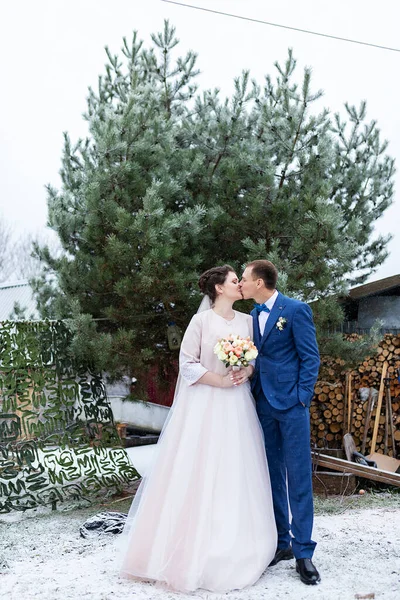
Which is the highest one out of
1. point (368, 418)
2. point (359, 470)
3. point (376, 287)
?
point (376, 287)

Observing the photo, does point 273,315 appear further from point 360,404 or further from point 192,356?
point 360,404

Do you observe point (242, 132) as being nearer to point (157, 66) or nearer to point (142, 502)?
point (157, 66)

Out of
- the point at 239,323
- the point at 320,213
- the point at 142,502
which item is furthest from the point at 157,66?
the point at 142,502

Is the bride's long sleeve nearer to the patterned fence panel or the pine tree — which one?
the pine tree

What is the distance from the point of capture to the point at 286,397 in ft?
13.9

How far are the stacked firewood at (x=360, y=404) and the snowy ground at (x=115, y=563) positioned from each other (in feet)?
9.78

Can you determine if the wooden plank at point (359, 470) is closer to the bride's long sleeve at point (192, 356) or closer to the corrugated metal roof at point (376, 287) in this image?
the corrugated metal roof at point (376, 287)

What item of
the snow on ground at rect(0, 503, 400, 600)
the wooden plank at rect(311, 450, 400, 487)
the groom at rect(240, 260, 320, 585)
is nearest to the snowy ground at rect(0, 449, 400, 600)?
the snow on ground at rect(0, 503, 400, 600)

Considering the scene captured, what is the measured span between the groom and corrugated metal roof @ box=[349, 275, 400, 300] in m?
5.45

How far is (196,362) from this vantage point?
4449 millimetres

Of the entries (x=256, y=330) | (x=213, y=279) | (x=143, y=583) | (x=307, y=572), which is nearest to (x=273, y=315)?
(x=256, y=330)

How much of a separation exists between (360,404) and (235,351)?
19.6 feet

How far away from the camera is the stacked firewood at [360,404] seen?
9.49 m

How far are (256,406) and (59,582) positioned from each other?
1.73 metres
